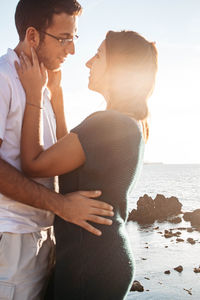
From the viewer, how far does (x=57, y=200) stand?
7.16 feet

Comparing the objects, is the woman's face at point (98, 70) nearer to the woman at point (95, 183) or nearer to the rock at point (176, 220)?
the woman at point (95, 183)

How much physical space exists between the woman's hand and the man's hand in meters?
0.63

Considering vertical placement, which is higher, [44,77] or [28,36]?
[28,36]

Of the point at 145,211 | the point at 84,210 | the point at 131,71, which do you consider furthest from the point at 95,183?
the point at 145,211

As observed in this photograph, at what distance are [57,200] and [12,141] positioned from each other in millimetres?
443

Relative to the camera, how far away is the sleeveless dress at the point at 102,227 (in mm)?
2068

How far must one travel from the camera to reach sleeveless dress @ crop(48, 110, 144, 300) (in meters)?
2.07

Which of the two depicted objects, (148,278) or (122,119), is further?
(148,278)

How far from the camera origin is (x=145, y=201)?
4162 centimetres

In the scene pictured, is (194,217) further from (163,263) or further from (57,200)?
(57,200)

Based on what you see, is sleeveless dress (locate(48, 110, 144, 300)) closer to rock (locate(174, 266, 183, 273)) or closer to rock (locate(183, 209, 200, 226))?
rock (locate(174, 266, 183, 273))

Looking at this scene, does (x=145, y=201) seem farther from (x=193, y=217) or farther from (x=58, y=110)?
(x=58, y=110)

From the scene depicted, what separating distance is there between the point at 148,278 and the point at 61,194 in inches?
753

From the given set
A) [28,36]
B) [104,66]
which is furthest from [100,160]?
[28,36]
